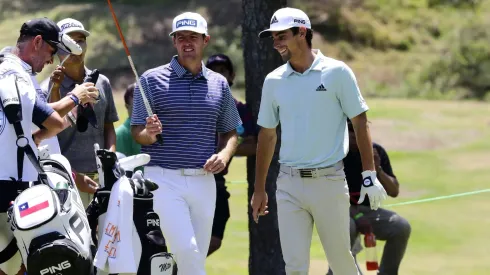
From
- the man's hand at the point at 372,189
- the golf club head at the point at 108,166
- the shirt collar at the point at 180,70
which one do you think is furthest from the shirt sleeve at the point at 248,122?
the golf club head at the point at 108,166

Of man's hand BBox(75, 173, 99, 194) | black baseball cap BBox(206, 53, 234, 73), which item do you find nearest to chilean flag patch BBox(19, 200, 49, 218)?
man's hand BBox(75, 173, 99, 194)

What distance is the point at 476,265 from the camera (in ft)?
37.8

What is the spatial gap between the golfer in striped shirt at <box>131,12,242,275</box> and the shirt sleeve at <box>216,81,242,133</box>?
0.08m

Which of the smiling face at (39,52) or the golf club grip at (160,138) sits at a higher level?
the smiling face at (39,52)

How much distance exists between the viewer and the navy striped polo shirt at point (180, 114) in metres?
7.74

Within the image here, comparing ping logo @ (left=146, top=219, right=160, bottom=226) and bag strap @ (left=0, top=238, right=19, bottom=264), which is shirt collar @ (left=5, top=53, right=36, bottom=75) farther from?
ping logo @ (left=146, top=219, right=160, bottom=226)

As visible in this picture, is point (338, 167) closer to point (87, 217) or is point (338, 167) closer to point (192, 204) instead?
point (192, 204)

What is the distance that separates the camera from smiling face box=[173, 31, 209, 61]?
25.6ft

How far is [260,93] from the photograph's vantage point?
361 inches

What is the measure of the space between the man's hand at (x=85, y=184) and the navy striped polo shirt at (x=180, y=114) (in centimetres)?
59

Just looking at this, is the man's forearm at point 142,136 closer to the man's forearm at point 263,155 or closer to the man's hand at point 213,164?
the man's hand at point 213,164

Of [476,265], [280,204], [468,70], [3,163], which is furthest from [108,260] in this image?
[468,70]

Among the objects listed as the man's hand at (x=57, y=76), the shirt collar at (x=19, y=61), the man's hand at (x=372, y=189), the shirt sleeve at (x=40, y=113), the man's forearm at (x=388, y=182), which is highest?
the shirt collar at (x=19, y=61)

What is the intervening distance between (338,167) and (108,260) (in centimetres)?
180
